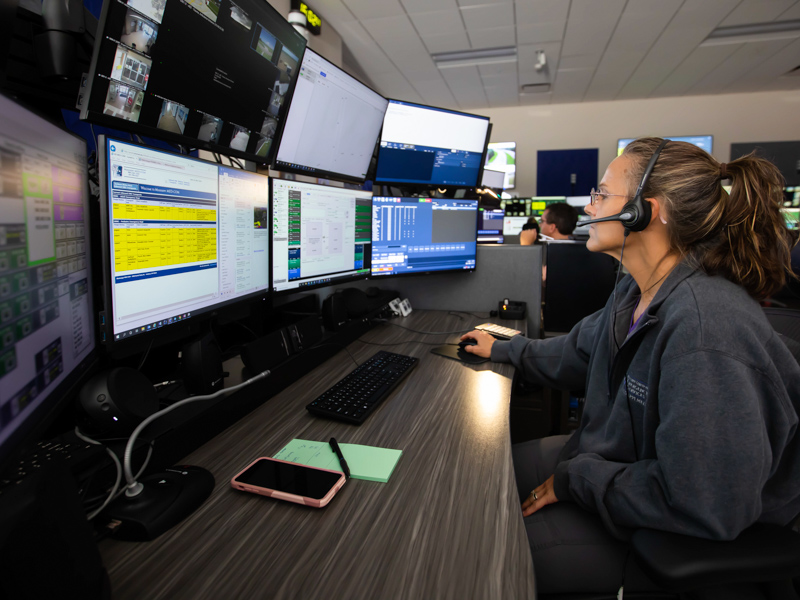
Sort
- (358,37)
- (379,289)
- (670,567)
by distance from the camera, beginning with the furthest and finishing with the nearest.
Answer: (358,37) → (379,289) → (670,567)

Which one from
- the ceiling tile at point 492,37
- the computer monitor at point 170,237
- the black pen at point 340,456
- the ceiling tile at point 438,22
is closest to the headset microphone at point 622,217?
the black pen at point 340,456

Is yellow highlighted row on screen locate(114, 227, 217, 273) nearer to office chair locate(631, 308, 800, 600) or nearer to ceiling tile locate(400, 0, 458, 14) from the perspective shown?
office chair locate(631, 308, 800, 600)

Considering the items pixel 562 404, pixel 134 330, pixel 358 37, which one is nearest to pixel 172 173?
pixel 134 330

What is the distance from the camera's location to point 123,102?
2.79 ft

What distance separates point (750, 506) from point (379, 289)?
1.53m

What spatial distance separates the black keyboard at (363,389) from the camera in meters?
0.92

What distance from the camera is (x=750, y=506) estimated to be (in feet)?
2.15

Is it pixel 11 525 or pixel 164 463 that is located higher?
pixel 11 525

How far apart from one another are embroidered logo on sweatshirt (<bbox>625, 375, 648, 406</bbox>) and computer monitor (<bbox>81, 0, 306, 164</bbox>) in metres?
1.12

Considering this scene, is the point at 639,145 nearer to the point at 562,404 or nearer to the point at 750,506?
the point at 750,506

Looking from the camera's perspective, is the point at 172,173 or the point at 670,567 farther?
the point at 172,173

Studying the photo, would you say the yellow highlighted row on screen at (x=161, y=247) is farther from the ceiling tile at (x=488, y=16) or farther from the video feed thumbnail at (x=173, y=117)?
the ceiling tile at (x=488, y=16)

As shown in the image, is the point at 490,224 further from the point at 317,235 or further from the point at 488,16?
the point at 317,235

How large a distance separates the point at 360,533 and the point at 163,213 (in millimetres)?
671
